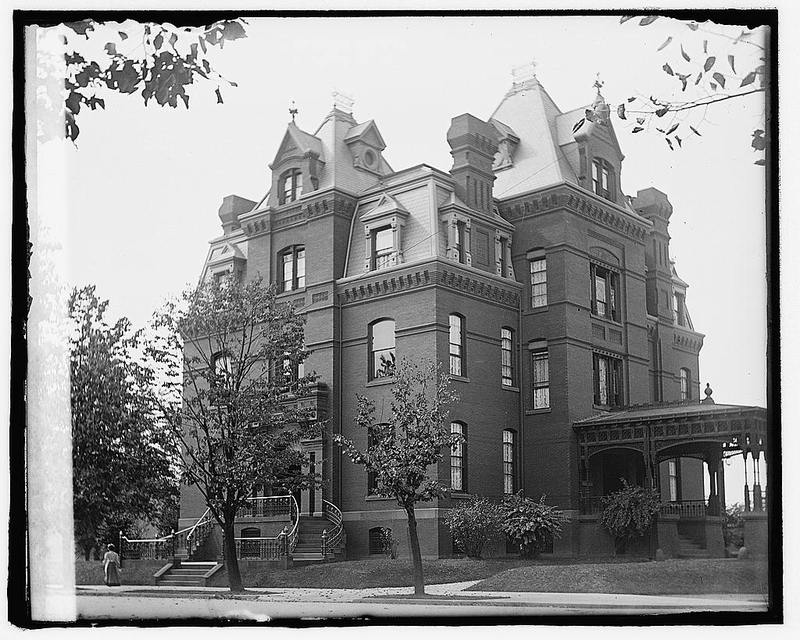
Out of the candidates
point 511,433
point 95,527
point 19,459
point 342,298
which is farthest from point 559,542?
point 19,459

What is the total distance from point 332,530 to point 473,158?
172 inches

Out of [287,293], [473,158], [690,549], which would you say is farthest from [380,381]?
[690,549]

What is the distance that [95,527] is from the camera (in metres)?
11.3

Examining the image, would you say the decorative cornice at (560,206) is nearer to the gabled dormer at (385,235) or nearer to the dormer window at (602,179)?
the dormer window at (602,179)

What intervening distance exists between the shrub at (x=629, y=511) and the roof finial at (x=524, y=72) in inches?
183

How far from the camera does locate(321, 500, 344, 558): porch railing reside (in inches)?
494

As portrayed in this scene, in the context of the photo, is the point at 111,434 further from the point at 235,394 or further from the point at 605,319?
the point at 605,319

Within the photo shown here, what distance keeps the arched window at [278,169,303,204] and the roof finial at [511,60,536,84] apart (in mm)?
2935

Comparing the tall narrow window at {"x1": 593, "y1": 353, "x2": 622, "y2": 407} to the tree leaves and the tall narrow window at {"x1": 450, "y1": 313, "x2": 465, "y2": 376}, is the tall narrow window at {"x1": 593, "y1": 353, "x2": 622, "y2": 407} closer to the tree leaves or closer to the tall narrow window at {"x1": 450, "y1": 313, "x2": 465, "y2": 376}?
the tall narrow window at {"x1": 450, "y1": 313, "x2": 465, "y2": 376}

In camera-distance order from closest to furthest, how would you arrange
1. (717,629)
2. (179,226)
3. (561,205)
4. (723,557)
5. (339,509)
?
(717,629)
(723,557)
(179,226)
(339,509)
(561,205)

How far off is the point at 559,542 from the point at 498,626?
2.64 m

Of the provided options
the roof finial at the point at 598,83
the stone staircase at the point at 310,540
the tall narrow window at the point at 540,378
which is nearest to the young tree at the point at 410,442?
the stone staircase at the point at 310,540

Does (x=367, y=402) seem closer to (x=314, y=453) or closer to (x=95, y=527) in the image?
(x=314, y=453)

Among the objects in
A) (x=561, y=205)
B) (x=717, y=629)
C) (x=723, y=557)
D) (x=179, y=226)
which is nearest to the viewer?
(x=717, y=629)
